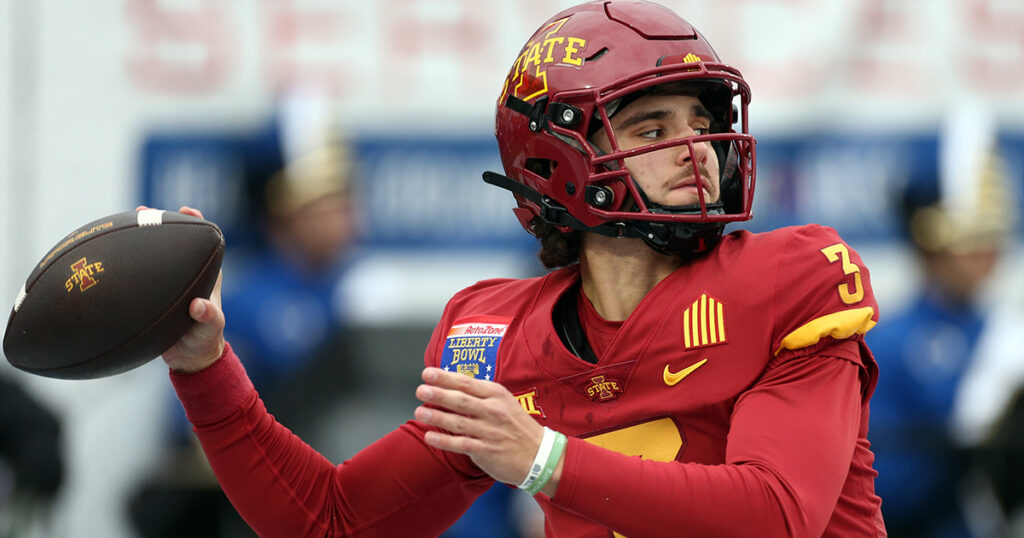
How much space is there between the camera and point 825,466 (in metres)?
1.72

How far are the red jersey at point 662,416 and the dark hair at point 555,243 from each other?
0.10 ft

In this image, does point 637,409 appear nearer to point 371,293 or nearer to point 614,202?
point 614,202

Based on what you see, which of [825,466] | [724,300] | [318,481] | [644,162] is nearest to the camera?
[825,466]

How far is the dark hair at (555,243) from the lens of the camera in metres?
2.26

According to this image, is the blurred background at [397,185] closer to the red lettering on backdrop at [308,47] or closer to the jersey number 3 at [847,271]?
the red lettering on backdrop at [308,47]

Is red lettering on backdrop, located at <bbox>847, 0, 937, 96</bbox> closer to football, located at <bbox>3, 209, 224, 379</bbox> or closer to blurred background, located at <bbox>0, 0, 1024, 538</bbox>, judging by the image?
blurred background, located at <bbox>0, 0, 1024, 538</bbox>

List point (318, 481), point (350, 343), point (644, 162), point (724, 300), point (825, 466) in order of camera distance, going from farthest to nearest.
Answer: point (350, 343)
point (318, 481)
point (644, 162)
point (724, 300)
point (825, 466)

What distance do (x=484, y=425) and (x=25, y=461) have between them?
2796 mm

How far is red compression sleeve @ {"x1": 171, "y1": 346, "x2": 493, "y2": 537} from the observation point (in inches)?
82.7

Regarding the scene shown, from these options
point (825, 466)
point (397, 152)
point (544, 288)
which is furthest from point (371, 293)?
point (825, 466)

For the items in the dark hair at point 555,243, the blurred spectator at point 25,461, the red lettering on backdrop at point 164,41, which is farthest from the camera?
the red lettering on backdrop at point 164,41

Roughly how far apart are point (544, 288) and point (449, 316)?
7.7 inches

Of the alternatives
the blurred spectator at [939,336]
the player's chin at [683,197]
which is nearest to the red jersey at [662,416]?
the player's chin at [683,197]

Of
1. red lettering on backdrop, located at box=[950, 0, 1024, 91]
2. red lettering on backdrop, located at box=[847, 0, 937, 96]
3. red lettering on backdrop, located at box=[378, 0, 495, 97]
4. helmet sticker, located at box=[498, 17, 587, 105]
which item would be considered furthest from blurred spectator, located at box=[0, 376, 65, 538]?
red lettering on backdrop, located at box=[950, 0, 1024, 91]
